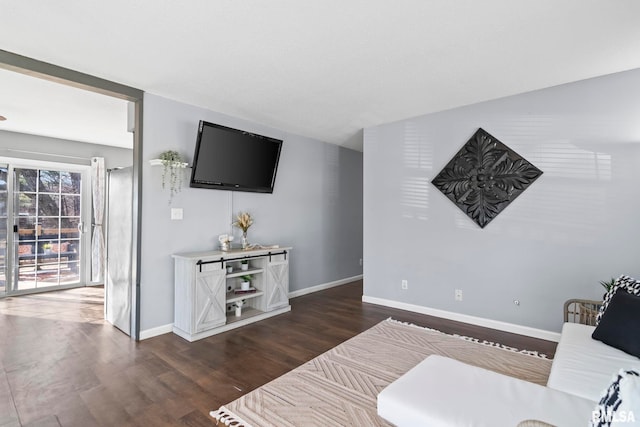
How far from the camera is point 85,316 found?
3895mm

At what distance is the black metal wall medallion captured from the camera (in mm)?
3355

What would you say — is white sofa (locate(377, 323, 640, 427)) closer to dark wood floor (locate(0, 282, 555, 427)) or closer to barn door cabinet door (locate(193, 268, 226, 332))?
dark wood floor (locate(0, 282, 555, 427))

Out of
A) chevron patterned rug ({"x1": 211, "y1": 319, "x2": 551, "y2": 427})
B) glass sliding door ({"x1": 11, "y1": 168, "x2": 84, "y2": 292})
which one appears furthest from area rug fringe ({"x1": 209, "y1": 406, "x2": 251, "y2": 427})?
glass sliding door ({"x1": 11, "y1": 168, "x2": 84, "y2": 292})

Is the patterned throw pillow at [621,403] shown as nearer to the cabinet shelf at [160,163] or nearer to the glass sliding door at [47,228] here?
the cabinet shelf at [160,163]

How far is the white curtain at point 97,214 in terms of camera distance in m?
5.52

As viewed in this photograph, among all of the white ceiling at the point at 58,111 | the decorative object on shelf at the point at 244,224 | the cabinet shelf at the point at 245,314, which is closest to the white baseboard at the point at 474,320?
the cabinet shelf at the point at 245,314

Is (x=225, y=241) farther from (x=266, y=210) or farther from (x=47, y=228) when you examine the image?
(x=47, y=228)

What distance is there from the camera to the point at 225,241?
3.74 metres

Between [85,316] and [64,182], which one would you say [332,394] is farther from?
[64,182]

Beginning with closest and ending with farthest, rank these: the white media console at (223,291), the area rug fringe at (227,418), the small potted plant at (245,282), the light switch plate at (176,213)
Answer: the area rug fringe at (227,418), the white media console at (223,291), the light switch plate at (176,213), the small potted plant at (245,282)

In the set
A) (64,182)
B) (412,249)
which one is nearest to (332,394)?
(412,249)

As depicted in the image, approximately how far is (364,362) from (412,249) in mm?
1818

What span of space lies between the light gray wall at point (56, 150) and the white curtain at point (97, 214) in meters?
0.15

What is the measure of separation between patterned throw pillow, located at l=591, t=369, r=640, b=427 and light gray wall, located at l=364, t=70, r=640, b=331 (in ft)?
8.58
